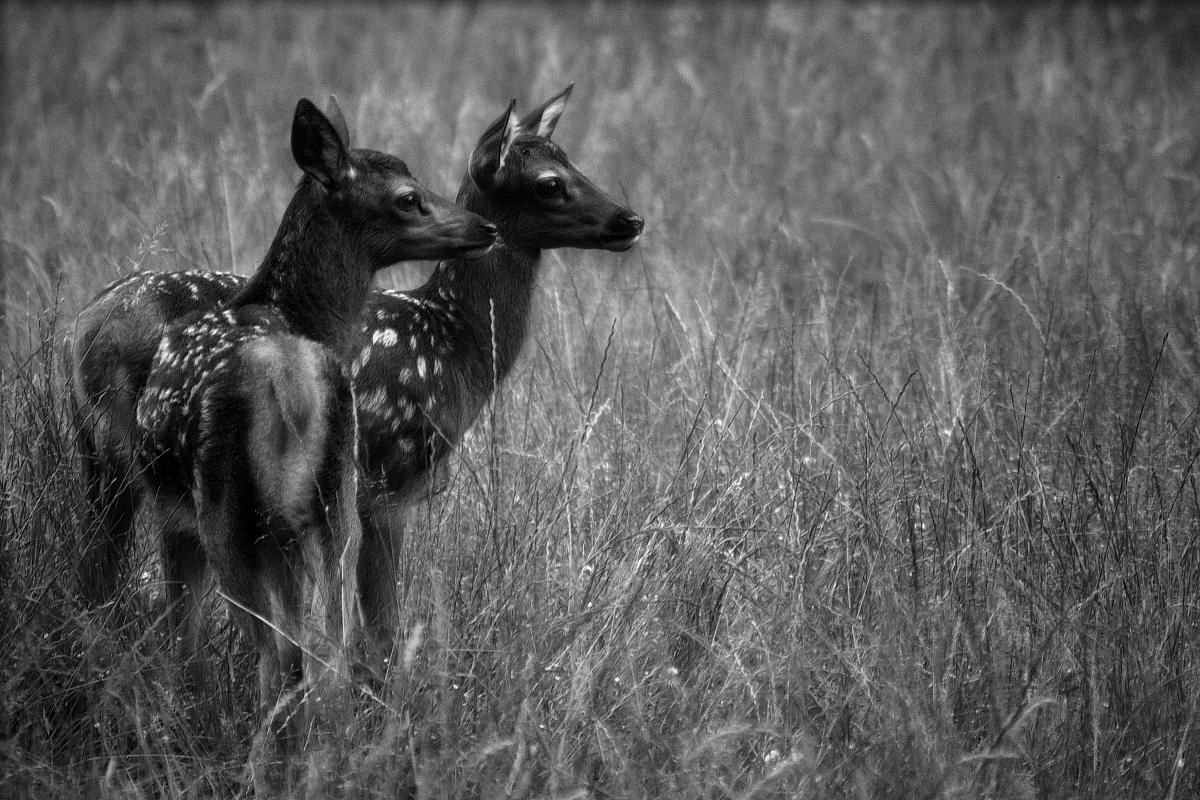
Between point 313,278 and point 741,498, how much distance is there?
1.44 m

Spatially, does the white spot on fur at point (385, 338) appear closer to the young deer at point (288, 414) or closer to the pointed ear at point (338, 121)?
the young deer at point (288, 414)

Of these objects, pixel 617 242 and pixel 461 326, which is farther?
pixel 617 242

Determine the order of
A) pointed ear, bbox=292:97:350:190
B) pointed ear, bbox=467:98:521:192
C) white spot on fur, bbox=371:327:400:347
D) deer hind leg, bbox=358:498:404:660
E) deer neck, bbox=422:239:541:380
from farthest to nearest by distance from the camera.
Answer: pointed ear, bbox=467:98:521:192, deer neck, bbox=422:239:541:380, white spot on fur, bbox=371:327:400:347, deer hind leg, bbox=358:498:404:660, pointed ear, bbox=292:97:350:190

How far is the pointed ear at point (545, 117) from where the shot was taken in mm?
5316

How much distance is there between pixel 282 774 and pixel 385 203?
63.9 inches

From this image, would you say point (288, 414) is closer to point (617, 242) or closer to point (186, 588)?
point (186, 588)

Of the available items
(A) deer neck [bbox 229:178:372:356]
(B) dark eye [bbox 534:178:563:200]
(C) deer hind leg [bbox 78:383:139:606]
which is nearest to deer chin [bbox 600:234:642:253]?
(B) dark eye [bbox 534:178:563:200]

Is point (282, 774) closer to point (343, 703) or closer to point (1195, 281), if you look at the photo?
point (343, 703)

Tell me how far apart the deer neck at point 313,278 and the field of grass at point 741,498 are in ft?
1.99

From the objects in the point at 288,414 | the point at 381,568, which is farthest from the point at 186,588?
the point at 288,414

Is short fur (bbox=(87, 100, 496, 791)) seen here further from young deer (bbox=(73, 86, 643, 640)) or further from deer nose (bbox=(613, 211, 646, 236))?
deer nose (bbox=(613, 211, 646, 236))

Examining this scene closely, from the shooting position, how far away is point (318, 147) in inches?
164

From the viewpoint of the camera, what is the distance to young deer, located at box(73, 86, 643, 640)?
4258mm

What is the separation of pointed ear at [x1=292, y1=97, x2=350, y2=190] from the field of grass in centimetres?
72
